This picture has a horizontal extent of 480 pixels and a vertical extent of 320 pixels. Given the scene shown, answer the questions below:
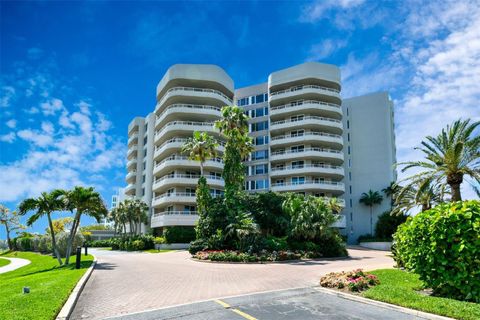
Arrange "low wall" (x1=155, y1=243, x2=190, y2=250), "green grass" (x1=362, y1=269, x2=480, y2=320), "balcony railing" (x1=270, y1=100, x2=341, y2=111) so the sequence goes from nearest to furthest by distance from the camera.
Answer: "green grass" (x1=362, y1=269, x2=480, y2=320), "low wall" (x1=155, y1=243, x2=190, y2=250), "balcony railing" (x1=270, y1=100, x2=341, y2=111)

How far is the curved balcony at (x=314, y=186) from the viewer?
56625 millimetres

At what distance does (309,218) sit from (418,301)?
20.7 meters

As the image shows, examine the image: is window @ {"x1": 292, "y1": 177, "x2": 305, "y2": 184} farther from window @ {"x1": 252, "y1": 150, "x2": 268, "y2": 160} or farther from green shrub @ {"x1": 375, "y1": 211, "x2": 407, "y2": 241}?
green shrub @ {"x1": 375, "y1": 211, "x2": 407, "y2": 241}

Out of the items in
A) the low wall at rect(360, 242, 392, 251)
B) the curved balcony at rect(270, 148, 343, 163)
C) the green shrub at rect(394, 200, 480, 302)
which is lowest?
the low wall at rect(360, 242, 392, 251)

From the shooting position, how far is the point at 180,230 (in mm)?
49844

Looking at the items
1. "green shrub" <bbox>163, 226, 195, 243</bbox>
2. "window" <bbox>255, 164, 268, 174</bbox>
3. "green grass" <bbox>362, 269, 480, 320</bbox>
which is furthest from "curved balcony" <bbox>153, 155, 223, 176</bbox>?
"green grass" <bbox>362, 269, 480, 320</bbox>

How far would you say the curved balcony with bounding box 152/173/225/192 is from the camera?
53.8 meters

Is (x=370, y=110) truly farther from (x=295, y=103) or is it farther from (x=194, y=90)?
(x=194, y=90)

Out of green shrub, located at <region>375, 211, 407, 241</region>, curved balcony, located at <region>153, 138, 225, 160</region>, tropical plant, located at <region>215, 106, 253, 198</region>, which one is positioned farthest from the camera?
curved balcony, located at <region>153, 138, 225, 160</region>

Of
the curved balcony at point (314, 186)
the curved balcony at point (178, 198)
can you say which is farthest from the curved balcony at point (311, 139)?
the curved balcony at point (178, 198)

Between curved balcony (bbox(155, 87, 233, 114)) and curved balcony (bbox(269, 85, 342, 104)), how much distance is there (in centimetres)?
941

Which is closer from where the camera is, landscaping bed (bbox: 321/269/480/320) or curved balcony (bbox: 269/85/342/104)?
landscaping bed (bbox: 321/269/480/320)

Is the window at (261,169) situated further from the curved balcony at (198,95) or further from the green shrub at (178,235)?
the green shrub at (178,235)

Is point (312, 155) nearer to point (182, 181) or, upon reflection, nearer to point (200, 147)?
point (182, 181)
